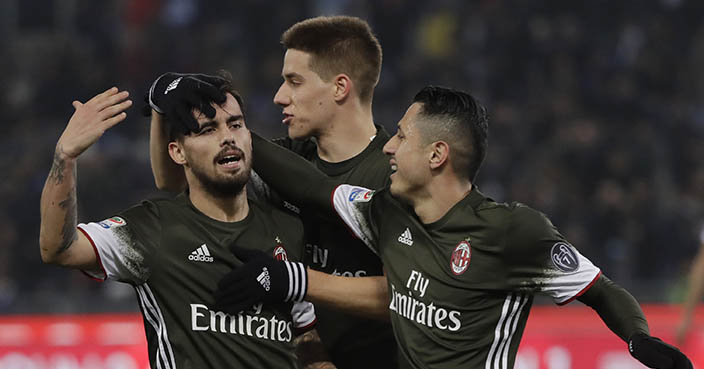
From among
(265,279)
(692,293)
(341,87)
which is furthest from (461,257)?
(692,293)

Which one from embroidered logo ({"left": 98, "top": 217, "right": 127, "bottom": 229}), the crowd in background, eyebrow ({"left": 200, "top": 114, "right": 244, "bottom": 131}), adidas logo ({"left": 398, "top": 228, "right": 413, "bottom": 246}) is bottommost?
the crowd in background

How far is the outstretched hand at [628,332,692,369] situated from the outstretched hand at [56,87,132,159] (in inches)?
73.3

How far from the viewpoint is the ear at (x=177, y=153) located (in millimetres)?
3908

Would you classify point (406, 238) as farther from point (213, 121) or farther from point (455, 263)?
point (213, 121)

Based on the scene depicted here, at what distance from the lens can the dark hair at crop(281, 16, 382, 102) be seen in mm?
4625

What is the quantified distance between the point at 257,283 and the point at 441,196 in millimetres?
752

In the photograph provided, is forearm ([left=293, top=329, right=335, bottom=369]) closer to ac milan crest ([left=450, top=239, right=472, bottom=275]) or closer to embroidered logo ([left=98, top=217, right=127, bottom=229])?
ac milan crest ([left=450, top=239, right=472, bottom=275])

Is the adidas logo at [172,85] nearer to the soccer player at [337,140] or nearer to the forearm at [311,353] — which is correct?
the soccer player at [337,140]

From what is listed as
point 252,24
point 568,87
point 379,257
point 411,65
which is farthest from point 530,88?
point 379,257

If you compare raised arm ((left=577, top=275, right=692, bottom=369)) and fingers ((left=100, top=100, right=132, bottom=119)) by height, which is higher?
fingers ((left=100, top=100, right=132, bottom=119))

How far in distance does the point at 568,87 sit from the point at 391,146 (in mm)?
8585

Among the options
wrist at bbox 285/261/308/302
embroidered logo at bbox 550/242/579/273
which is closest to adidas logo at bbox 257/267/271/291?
wrist at bbox 285/261/308/302

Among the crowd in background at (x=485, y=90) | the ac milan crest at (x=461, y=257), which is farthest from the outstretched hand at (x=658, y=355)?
the crowd in background at (x=485, y=90)

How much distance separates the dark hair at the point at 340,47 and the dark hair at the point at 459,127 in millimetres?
793
